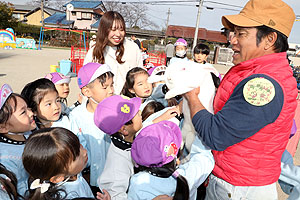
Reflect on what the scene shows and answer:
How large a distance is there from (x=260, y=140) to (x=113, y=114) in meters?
1.00

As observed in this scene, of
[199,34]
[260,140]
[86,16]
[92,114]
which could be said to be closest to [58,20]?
[86,16]

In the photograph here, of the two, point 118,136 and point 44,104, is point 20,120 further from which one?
point 118,136

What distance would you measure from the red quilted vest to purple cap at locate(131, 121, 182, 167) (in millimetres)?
323

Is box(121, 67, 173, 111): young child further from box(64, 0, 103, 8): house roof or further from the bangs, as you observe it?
box(64, 0, 103, 8): house roof

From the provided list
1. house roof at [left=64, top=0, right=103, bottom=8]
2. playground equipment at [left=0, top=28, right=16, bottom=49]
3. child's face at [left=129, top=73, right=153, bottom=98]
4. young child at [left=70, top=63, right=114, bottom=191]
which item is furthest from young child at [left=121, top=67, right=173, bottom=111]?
house roof at [left=64, top=0, right=103, bottom=8]

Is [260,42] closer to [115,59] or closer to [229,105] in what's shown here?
[229,105]

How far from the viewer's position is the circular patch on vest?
1095 millimetres

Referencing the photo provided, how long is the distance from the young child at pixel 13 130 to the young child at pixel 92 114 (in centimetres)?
61

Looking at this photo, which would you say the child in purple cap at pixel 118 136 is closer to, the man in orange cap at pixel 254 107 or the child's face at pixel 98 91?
the man in orange cap at pixel 254 107

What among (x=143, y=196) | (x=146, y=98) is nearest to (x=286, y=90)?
(x=143, y=196)

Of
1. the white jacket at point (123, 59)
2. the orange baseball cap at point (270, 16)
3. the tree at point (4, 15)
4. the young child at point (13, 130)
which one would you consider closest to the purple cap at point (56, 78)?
the white jacket at point (123, 59)

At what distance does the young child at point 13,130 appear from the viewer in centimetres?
158

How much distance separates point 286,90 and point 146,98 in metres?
1.92

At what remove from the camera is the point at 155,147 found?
1.39 metres
